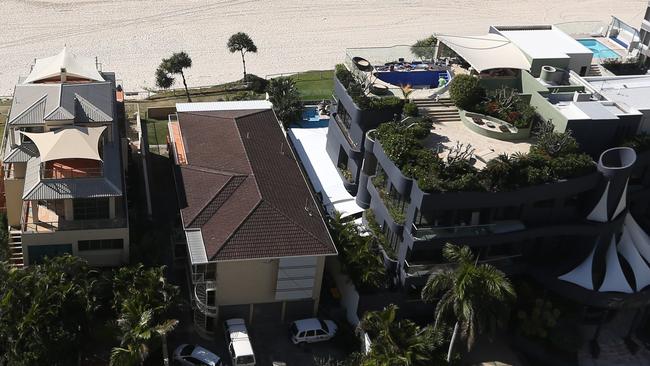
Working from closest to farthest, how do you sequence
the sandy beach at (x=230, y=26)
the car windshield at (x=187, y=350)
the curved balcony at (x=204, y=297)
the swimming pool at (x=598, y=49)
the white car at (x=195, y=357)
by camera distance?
the white car at (x=195, y=357)
the car windshield at (x=187, y=350)
the curved balcony at (x=204, y=297)
the swimming pool at (x=598, y=49)
the sandy beach at (x=230, y=26)

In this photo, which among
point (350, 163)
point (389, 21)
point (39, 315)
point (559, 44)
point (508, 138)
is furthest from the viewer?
point (389, 21)

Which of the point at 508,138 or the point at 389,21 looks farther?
the point at 389,21

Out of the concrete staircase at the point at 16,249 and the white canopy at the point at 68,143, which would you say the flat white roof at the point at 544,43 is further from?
the concrete staircase at the point at 16,249

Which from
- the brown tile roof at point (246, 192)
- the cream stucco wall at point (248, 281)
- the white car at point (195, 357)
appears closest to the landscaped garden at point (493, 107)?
the brown tile roof at point (246, 192)

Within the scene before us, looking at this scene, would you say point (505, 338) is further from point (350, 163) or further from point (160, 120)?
point (160, 120)

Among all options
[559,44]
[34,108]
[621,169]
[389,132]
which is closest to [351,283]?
[389,132]

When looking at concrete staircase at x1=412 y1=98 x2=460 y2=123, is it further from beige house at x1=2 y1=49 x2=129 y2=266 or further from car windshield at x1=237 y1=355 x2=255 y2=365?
car windshield at x1=237 y1=355 x2=255 y2=365

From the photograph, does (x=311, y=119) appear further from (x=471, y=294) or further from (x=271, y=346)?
(x=471, y=294)
